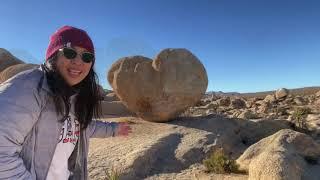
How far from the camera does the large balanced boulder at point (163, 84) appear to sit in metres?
13.9

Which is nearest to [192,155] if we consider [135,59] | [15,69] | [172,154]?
→ [172,154]

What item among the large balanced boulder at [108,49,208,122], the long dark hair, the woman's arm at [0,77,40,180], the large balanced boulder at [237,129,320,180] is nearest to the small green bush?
the large balanced boulder at [237,129,320,180]

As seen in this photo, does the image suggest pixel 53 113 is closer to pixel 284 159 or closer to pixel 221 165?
pixel 284 159

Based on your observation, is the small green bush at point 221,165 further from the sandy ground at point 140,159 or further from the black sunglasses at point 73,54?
the black sunglasses at point 73,54

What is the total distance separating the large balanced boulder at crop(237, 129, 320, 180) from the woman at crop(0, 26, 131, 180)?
485 centimetres

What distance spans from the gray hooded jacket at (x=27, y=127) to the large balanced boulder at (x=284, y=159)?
17.4 ft

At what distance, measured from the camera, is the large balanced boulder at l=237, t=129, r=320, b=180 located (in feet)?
24.8

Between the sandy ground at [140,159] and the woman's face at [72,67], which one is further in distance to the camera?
the sandy ground at [140,159]

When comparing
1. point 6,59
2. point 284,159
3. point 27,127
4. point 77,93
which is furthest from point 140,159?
point 6,59

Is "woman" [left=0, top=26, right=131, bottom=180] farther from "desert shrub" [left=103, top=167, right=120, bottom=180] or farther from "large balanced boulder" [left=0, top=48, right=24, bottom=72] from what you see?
"large balanced boulder" [left=0, top=48, right=24, bottom=72]

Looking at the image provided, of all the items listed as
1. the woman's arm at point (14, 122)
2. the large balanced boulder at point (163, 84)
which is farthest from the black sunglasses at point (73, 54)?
the large balanced boulder at point (163, 84)

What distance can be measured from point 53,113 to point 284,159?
573 centimetres

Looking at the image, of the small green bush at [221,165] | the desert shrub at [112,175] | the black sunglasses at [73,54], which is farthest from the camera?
the small green bush at [221,165]

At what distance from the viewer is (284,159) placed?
305 inches
